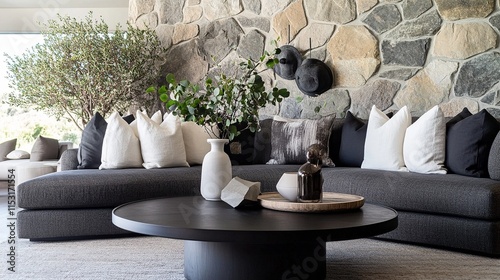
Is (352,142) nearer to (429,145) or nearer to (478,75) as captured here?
(429,145)

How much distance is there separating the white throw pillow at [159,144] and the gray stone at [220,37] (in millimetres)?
1547

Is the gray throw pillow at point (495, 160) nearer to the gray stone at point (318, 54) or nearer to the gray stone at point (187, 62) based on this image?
the gray stone at point (318, 54)

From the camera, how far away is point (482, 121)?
11.6 feet

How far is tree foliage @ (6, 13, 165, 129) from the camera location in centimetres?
544

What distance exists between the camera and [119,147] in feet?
13.4

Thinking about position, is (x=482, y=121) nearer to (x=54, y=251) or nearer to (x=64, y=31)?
(x=54, y=251)

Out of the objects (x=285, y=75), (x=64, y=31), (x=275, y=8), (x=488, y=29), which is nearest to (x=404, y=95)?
(x=488, y=29)

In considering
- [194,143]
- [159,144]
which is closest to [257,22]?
[194,143]

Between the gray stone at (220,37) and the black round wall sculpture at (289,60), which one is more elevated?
the gray stone at (220,37)

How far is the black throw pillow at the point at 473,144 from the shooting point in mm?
3494

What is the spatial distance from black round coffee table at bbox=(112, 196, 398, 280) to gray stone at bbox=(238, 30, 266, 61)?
2.97 meters

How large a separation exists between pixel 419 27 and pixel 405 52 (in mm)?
223

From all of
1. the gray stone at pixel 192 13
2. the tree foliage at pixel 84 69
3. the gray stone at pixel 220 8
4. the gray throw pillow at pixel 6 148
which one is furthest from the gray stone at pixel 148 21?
the gray throw pillow at pixel 6 148

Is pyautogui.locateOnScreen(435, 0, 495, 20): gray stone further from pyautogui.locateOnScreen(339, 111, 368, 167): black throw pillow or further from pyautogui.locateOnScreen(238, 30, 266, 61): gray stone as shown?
pyautogui.locateOnScreen(238, 30, 266, 61): gray stone
